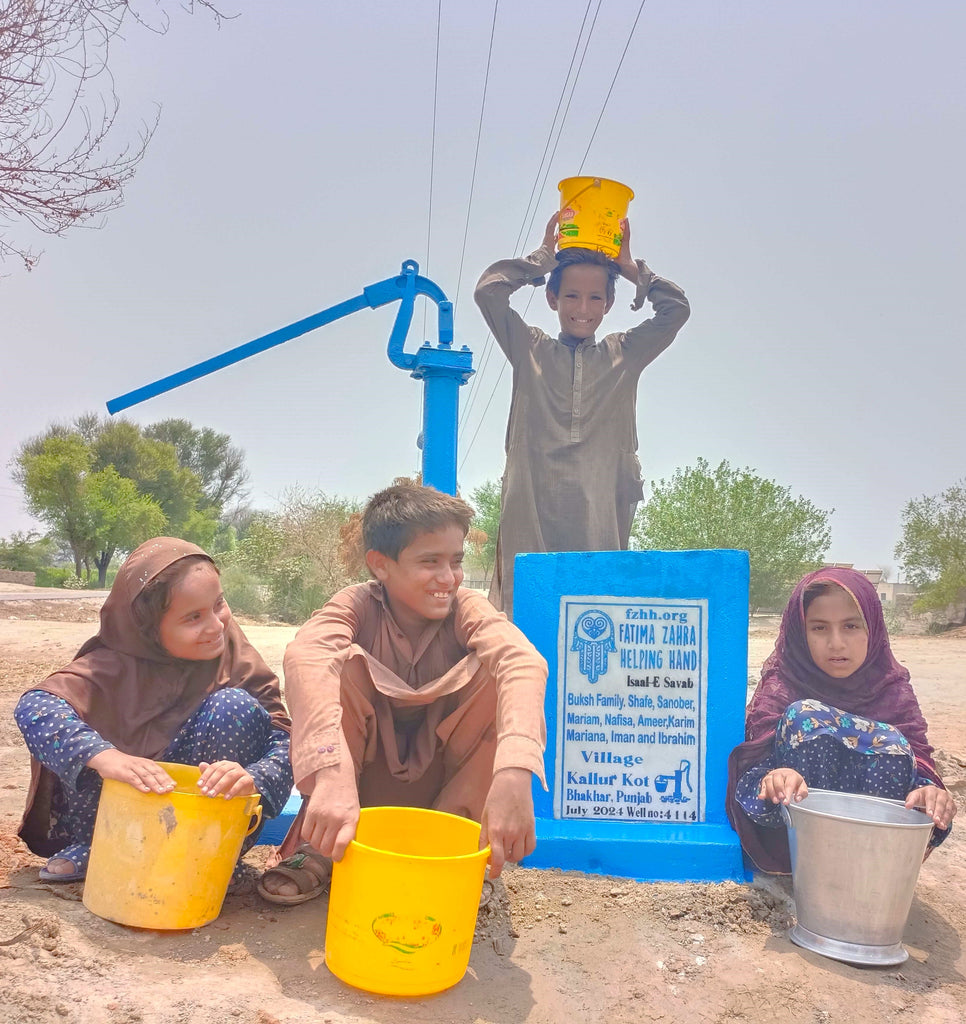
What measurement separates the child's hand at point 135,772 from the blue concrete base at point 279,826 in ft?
2.32

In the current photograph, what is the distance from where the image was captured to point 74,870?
2176 mm

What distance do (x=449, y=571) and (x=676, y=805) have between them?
1068mm

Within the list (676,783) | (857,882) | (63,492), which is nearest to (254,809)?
(676,783)

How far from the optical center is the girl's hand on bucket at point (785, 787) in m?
2.18

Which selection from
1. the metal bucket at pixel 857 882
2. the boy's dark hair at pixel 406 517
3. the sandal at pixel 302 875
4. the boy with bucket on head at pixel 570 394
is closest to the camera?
the metal bucket at pixel 857 882

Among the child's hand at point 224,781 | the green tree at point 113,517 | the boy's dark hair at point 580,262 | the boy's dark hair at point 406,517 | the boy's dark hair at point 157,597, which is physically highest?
the green tree at point 113,517

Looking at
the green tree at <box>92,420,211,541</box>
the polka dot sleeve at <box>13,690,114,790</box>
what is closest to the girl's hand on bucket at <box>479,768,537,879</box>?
the polka dot sleeve at <box>13,690,114,790</box>

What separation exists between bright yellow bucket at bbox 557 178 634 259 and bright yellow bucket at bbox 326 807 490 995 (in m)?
2.75

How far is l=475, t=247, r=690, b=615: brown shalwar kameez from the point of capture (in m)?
3.79

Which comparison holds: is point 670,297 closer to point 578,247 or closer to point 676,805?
point 578,247

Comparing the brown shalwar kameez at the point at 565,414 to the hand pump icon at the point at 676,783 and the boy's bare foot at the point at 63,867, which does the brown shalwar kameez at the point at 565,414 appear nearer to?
the hand pump icon at the point at 676,783

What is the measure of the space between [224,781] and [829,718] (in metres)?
1.64

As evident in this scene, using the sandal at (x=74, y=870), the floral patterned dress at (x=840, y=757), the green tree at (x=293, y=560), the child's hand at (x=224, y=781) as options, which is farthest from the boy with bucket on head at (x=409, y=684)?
the green tree at (x=293, y=560)

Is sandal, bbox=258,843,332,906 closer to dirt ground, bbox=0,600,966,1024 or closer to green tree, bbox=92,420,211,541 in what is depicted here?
dirt ground, bbox=0,600,966,1024
